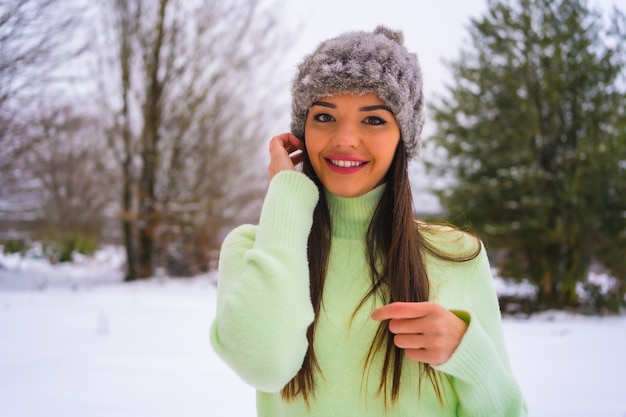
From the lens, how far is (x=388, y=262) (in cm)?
123

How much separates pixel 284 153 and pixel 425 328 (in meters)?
0.57

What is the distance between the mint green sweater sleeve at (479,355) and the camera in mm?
1010

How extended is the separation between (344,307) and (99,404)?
2.23 m

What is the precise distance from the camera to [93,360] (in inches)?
143

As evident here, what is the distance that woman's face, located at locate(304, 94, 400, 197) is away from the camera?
1.21m

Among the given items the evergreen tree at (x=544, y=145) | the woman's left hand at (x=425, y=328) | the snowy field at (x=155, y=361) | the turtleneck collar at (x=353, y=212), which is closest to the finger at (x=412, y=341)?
the woman's left hand at (x=425, y=328)

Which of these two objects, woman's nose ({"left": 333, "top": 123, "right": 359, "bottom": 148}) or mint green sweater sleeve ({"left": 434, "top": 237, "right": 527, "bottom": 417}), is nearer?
mint green sweater sleeve ({"left": 434, "top": 237, "right": 527, "bottom": 417})

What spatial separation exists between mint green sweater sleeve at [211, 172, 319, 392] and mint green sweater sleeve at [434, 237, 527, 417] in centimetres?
32

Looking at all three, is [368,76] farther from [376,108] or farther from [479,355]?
[479,355]

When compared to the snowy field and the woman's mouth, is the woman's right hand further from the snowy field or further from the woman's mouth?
the snowy field

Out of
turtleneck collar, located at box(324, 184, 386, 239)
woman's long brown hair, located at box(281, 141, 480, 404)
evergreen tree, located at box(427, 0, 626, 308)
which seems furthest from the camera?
evergreen tree, located at box(427, 0, 626, 308)

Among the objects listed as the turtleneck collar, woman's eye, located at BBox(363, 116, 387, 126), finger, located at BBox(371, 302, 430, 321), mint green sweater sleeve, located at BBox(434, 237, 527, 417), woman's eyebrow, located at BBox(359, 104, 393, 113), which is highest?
woman's eyebrow, located at BBox(359, 104, 393, 113)

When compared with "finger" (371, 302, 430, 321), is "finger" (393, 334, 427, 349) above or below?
below

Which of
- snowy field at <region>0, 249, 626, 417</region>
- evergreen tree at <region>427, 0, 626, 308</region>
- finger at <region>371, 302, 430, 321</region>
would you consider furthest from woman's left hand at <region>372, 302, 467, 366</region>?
evergreen tree at <region>427, 0, 626, 308</region>
